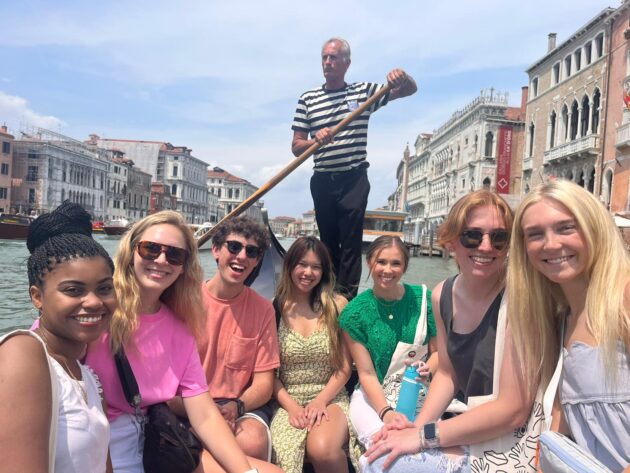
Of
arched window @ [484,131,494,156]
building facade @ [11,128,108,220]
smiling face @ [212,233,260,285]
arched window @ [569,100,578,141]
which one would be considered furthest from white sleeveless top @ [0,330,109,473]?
building facade @ [11,128,108,220]

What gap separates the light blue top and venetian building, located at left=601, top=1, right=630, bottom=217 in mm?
13466

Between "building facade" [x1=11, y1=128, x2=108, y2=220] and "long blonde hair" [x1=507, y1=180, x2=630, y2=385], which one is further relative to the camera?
"building facade" [x1=11, y1=128, x2=108, y2=220]

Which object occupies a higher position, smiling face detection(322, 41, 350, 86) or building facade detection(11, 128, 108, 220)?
building facade detection(11, 128, 108, 220)

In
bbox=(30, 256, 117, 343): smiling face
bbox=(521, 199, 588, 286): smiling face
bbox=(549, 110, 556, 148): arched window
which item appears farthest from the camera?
bbox=(549, 110, 556, 148): arched window

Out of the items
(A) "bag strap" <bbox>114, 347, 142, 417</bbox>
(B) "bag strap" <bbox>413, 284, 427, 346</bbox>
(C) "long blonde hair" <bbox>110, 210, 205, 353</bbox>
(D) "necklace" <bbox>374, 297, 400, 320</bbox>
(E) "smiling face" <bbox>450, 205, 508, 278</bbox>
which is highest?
(E) "smiling face" <bbox>450, 205, 508, 278</bbox>

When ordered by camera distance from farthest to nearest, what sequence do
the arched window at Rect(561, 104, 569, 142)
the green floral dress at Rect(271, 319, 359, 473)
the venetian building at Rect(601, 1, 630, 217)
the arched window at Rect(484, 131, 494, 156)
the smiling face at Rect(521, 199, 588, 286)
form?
the arched window at Rect(484, 131, 494, 156) → the arched window at Rect(561, 104, 569, 142) → the venetian building at Rect(601, 1, 630, 217) → the green floral dress at Rect(271, 319, 359, 473) → the smiling face at Rect(521, 199, 588, 286)

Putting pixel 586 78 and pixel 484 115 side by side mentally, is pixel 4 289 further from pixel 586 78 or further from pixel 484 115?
pixel 484 115

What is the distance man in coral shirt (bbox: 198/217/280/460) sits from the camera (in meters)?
1.45

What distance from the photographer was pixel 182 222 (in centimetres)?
128

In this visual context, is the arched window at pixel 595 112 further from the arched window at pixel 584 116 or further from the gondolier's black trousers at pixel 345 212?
the gondolier's black trousers at pixel 345 212

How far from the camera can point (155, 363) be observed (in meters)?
1.19

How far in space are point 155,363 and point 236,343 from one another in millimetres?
315

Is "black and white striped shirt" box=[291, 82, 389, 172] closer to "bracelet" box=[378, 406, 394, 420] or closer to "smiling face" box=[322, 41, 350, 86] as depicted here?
"smiling face" box=[322, 41, 350, 86]

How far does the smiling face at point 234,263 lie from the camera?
4.95ft
